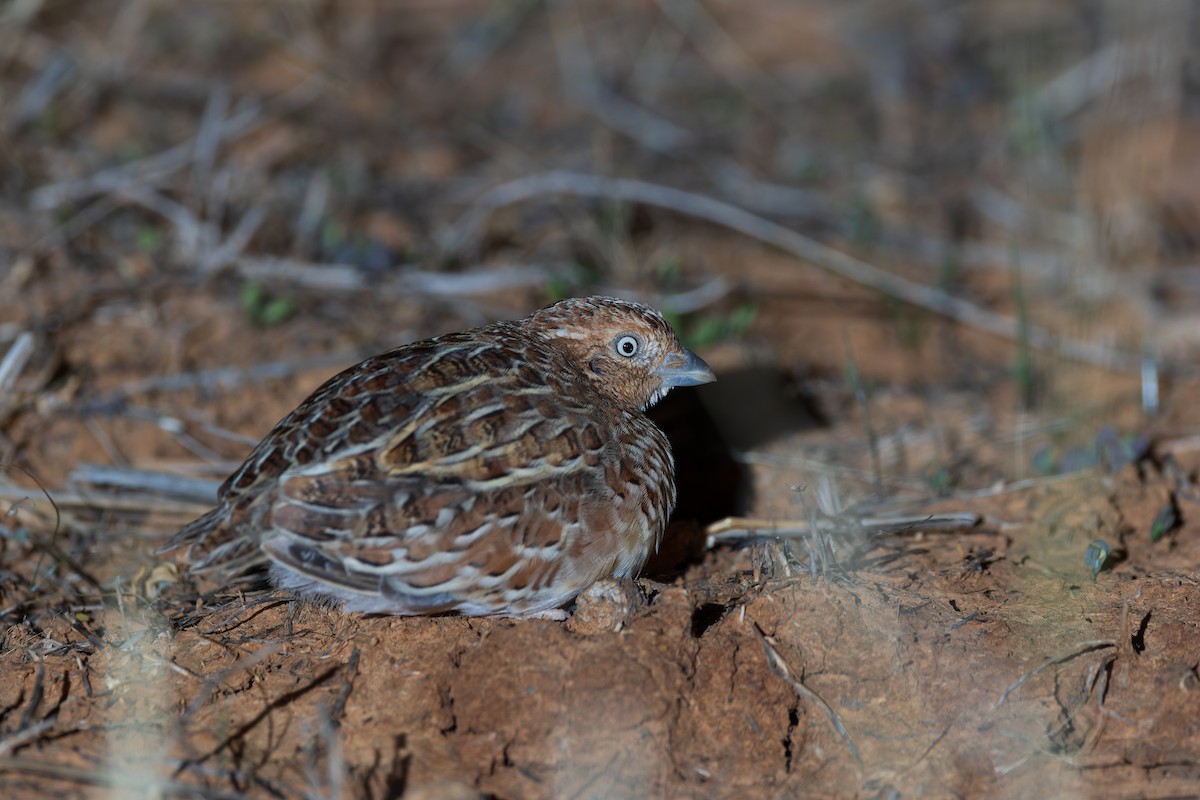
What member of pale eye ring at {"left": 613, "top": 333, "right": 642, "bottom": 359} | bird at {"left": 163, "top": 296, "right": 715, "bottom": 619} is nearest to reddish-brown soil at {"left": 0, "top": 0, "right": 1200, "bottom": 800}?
bird at {"left": 163, "top": 296, "right": 715, "bottom": 619}

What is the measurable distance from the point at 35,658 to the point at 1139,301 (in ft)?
22.2

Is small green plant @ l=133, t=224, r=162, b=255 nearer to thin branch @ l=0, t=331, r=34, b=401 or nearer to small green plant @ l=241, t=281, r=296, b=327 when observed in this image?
small green plant @ l=241, t=281, r=296, b=327

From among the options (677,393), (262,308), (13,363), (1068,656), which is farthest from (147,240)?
(1068,656)

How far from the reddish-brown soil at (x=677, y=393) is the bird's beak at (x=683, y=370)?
25.6 inches

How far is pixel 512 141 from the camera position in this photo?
29.0 ft

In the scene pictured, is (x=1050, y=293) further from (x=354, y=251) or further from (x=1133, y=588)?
(x=354, y=251)

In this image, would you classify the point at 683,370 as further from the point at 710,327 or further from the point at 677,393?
the point at 710,327

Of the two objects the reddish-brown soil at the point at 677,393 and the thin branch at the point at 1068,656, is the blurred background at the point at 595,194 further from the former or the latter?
the thin branch at the point at 1068,656

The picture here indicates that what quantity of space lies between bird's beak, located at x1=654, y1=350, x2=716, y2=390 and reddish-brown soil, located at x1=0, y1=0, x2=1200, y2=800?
2.14ft

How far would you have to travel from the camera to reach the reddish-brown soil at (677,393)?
3752 millimetres

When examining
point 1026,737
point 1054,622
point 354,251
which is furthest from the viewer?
point 354,251

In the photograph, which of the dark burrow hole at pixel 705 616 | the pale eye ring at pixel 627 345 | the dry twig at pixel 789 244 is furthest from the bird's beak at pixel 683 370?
the dry twig at pixel 789 244

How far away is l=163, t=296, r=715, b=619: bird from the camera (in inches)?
153

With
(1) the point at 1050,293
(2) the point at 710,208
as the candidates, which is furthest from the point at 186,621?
(1) the point at 1050,293
